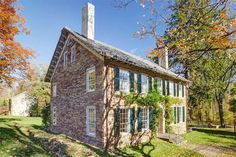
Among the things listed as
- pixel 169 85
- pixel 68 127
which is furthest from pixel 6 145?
pixel 169 85

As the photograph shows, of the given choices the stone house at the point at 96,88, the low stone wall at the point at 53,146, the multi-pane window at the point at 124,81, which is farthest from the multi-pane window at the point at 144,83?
the low stone wall at the point at 53,146

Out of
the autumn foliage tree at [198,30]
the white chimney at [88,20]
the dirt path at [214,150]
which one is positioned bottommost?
the dirt path at [214,150]

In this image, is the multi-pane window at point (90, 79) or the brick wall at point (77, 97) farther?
the multi-pane window at point (90, 79)

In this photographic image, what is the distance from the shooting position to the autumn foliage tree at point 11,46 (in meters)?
18.0

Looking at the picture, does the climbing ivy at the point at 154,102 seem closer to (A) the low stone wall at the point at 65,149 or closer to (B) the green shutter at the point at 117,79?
(B) the green shutter at the point at 117,79

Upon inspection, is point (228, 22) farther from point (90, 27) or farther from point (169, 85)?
point (169, 85)

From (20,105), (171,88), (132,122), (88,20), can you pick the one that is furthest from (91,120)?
(20,105)

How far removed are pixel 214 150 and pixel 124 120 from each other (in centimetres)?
789

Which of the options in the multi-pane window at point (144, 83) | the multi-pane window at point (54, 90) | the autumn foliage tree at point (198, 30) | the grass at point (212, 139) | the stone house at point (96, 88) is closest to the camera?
the autumn foliage tree at point (198, 30)

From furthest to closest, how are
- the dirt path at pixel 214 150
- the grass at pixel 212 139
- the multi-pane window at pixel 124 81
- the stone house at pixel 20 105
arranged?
1. the stone house at pixel 20 105
2. the grass at pixel 212 139
3. the dirt path at pixel 214 150
4. the multi-pane window at pixel 124 81

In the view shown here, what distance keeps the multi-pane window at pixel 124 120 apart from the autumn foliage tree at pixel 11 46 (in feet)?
33.9

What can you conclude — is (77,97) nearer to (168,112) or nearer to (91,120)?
(91,120)

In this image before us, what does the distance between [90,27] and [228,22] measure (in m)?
12.6

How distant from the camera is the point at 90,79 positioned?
16.1 m
